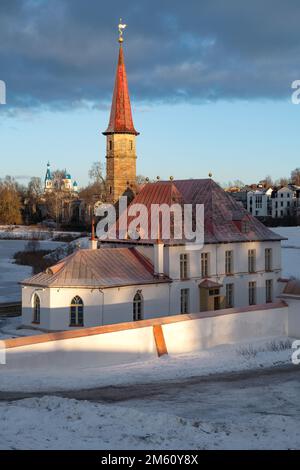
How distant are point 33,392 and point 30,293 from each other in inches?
481

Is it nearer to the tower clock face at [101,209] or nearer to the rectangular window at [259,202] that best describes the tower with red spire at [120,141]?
the tower clock face at [101,209]

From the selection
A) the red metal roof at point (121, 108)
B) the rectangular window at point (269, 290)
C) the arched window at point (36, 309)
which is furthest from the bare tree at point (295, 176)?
the arched window at point (36, 309)

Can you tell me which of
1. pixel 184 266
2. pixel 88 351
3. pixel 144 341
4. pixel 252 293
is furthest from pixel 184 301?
pixel 88 351

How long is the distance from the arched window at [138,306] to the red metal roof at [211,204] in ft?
14.9

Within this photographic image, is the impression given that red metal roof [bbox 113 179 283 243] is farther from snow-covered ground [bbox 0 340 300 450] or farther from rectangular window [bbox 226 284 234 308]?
snow-covered ground [bbox 0 340 300 450]

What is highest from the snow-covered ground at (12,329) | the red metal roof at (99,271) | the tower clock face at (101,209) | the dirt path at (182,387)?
Result: the tower clock face at (101,209)

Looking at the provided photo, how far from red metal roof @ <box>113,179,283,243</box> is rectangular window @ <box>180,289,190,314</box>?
2.86 metres

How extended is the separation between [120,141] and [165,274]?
17.7 metres

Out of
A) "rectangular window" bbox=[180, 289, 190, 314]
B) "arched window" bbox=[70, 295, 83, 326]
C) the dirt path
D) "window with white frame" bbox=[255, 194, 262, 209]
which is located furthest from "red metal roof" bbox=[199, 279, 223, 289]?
"window with white frame" bbox=[255, 194, 262, 209]

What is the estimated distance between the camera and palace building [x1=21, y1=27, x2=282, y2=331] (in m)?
28.2

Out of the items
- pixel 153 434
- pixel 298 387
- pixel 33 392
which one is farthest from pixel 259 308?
pixel 153 434

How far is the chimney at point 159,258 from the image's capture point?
100ft

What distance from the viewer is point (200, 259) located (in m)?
32.2

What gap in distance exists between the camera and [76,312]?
92.8ft
